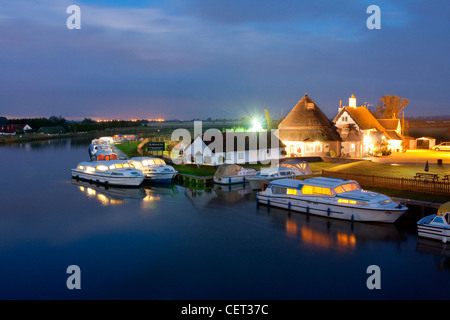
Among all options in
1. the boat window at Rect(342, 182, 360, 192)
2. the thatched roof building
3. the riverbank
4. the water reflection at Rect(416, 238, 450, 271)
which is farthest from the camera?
the thatched roof building

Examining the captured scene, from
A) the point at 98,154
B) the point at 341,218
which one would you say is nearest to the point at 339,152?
the point at 341,218

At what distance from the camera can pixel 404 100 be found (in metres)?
88.8

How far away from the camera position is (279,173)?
126ft

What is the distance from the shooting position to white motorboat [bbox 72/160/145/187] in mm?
40688

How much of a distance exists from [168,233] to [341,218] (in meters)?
12.2

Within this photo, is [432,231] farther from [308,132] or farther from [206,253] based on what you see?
[308,132]

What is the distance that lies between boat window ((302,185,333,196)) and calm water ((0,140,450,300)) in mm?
1901

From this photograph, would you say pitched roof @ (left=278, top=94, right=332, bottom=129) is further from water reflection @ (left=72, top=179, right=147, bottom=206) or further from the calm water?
water reflection @ (left=72, top=179, right=147, bottom=206)

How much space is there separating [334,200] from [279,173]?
1220 cm

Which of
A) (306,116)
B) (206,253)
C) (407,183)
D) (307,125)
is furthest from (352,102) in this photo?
(206,253)

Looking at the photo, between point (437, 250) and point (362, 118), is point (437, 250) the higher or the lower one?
the lower one

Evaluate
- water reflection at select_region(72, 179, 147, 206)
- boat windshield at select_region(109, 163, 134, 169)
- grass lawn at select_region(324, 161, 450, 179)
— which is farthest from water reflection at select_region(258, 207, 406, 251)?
boat windshield at select_region(109, 163, 134, 169)

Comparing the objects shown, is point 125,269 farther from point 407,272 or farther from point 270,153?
point 270,153
